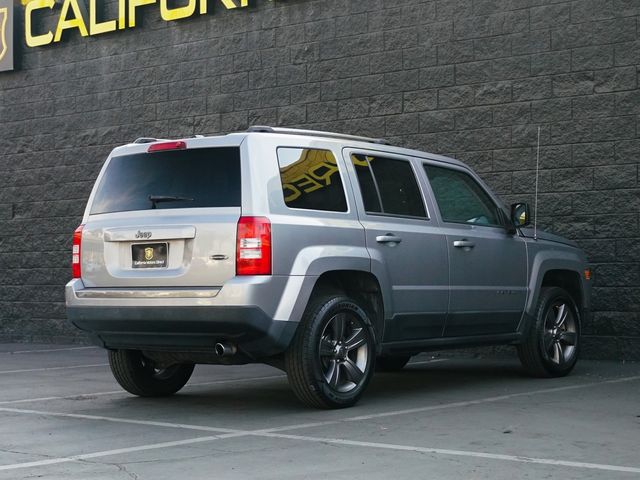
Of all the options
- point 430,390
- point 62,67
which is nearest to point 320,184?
point 430,390

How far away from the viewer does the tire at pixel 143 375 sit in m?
8.88

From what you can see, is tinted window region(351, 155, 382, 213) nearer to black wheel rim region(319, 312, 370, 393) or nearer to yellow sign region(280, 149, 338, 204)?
yellow sign region(280, 149, 338, 204)

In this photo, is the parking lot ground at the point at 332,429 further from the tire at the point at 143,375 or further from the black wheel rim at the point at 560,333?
the black wheel rim at the point at 560,333

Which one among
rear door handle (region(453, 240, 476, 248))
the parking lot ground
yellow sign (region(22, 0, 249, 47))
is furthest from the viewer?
yellow sign (region(22, 0, 249, 47))

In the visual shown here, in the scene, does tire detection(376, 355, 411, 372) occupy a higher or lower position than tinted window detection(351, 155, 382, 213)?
lower

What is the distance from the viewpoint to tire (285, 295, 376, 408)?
781 centimetres

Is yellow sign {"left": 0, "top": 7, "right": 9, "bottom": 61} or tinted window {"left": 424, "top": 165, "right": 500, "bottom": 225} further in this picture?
yellow sign {"left": 0, "top": 7, "right": 9, "bottom": 61}

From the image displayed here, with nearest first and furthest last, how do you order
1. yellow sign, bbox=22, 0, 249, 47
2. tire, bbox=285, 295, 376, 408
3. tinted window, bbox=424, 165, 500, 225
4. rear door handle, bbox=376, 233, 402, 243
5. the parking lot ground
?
1. the parking lot ground
2. tire, bbox=285, 295, 376, 408
3. rear door handle, bbox=376, 233, 402, 243
4. tinted window, bbox=424, 165, 500, 225
5. yellow sign, bbox=22, 0, 249, 47

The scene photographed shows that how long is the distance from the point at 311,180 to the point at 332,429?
197cm

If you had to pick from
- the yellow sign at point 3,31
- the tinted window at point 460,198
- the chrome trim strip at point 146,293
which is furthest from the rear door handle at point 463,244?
the yellow sign at point 3,31

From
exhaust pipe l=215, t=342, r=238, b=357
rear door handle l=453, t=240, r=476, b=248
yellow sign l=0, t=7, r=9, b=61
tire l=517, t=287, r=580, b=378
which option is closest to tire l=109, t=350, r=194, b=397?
exhaust pipe l=215, t=342, r=238, b=357

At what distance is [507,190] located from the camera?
12.5m

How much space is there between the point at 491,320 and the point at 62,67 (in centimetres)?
943

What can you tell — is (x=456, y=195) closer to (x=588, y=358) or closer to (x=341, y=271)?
(x=341, y=271)
